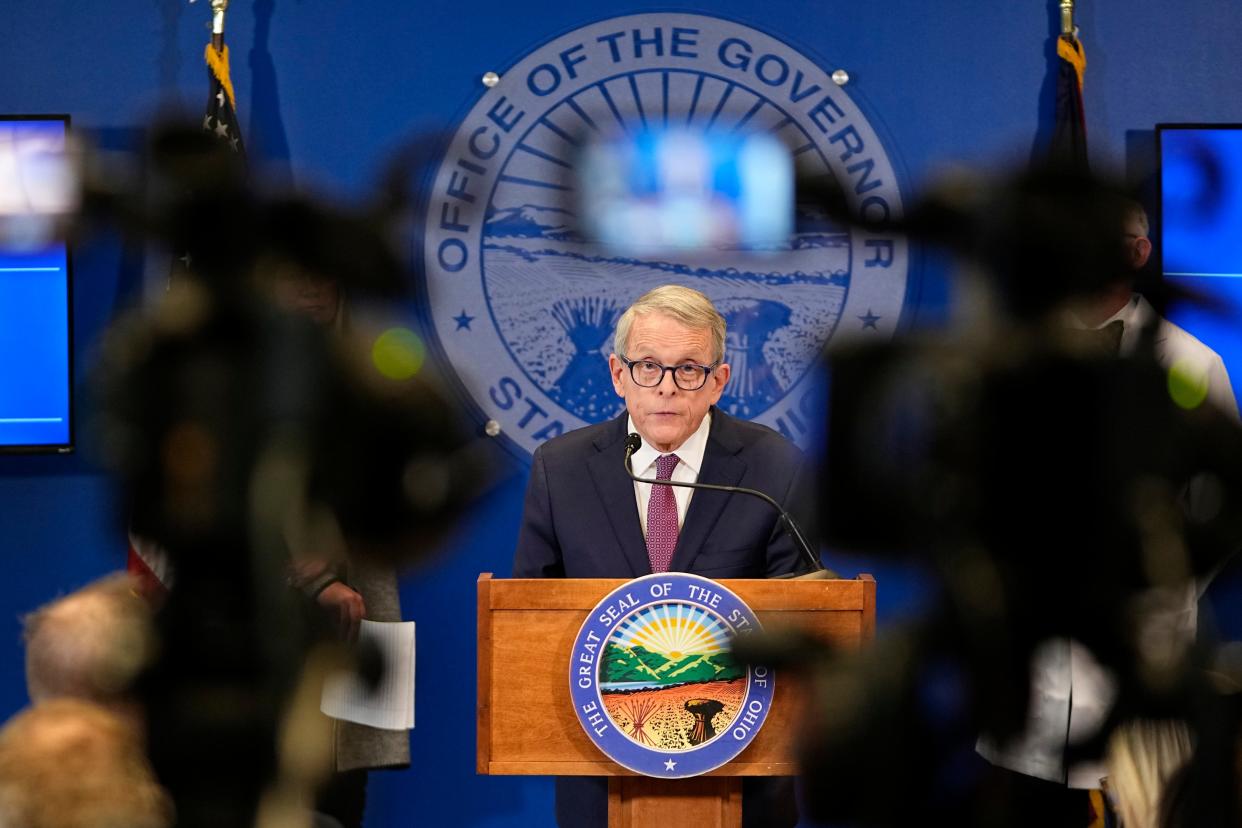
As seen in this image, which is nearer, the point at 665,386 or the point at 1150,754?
the point at 1150,754

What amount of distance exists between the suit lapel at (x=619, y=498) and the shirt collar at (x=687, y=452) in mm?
52

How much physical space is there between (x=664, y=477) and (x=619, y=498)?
12 centimetres

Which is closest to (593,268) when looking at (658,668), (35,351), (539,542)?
(539,542)

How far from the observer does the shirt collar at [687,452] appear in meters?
2.61

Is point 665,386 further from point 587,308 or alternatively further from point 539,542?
point 587,308

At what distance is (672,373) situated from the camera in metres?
2.55

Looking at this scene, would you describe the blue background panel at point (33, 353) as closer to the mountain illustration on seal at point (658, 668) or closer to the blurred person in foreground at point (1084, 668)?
the mountain illustration on seal at point (658, 668)

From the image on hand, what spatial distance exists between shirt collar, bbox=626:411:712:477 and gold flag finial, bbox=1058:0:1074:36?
5.31ft

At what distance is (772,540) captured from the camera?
2.44 meters

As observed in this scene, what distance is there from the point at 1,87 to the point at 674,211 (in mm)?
3361

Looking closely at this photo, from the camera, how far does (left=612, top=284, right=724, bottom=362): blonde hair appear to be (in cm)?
253

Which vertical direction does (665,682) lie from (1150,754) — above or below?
below

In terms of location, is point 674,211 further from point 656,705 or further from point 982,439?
point 656,705

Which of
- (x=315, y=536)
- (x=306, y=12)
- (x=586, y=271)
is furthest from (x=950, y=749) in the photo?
(x=306, y=12)
